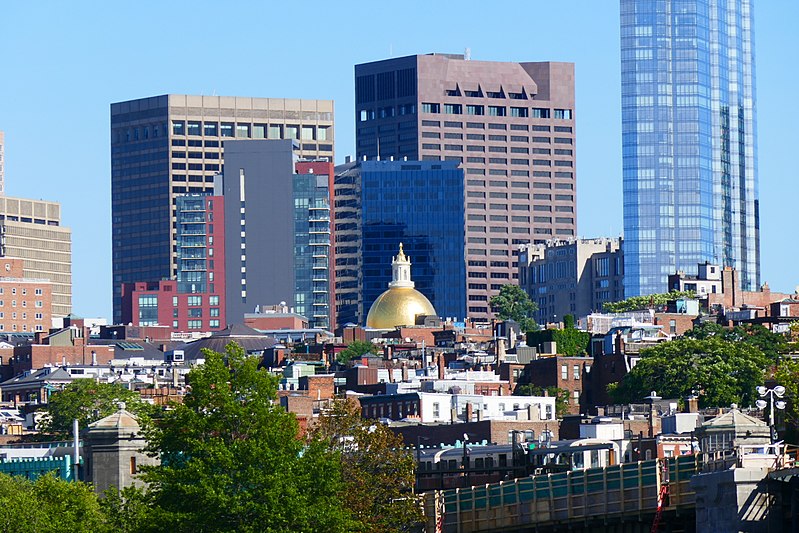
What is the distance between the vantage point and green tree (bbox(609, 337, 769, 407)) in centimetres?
18900

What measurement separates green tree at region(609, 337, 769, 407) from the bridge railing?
315 ft

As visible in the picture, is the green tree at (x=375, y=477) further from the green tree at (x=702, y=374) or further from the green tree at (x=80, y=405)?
the green tree at (x=702, y=374)

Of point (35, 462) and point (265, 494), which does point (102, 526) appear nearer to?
point (265, 494)

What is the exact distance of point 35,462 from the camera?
5453 inches

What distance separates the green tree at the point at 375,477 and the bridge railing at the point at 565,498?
51.2 inches

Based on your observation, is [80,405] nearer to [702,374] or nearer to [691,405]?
[691,405]

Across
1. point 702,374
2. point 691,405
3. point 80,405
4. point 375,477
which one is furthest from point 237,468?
point 702,374

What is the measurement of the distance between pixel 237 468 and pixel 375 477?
1180 centimetres

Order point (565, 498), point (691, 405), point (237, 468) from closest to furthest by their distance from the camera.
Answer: point (565, 498) < point (237, 468) < point (691, 405)

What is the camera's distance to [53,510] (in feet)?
313

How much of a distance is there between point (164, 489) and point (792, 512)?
92.7 feet

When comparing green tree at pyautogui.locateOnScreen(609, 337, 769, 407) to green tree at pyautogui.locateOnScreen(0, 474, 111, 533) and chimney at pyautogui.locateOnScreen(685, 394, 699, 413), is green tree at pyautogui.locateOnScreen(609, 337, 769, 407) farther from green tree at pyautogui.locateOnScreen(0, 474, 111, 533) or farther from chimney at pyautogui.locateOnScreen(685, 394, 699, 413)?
green tree at pyautogui.locateOnScreen(0, 474, 111, 533)

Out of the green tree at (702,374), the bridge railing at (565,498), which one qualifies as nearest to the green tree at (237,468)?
the bridge railing at (565,498)

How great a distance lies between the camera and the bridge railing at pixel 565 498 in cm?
7661
